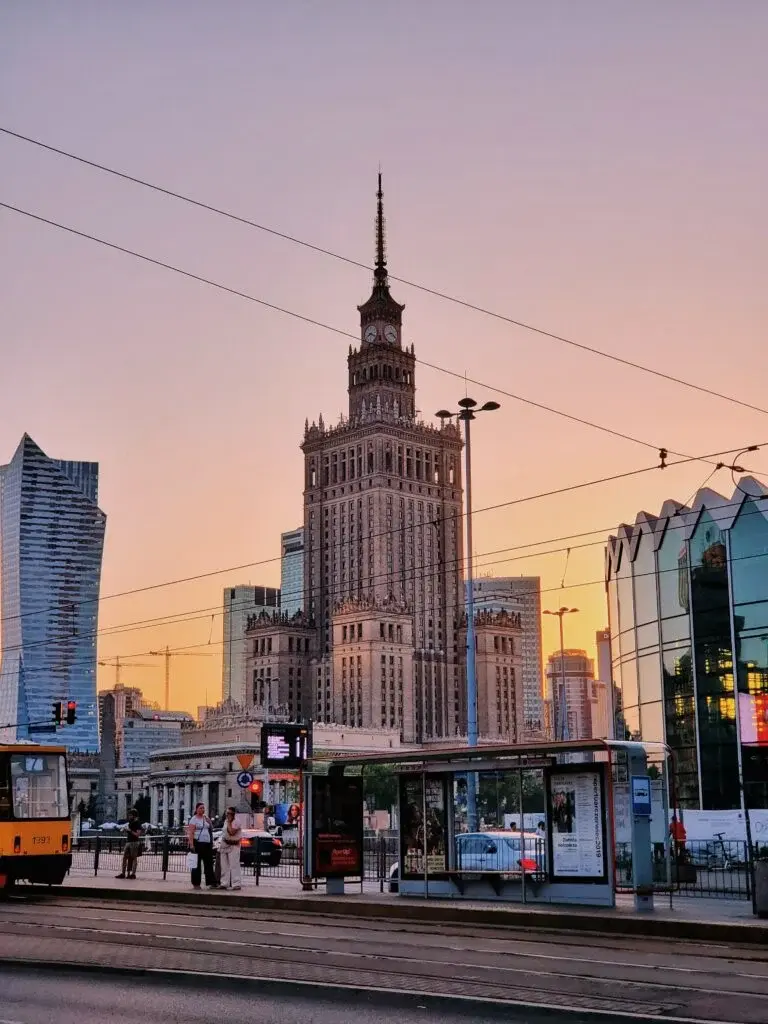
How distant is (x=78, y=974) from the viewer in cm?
1623

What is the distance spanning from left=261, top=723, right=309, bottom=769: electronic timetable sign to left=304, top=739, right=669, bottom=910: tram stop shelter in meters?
3.45

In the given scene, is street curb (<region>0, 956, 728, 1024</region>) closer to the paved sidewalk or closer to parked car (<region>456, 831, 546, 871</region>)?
the paved sidewalk

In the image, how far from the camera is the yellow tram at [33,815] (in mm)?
30297

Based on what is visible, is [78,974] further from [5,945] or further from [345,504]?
[345,504]

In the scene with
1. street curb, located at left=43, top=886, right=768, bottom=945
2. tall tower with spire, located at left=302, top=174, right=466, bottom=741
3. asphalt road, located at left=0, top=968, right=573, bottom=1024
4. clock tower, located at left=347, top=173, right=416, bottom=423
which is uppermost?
clock tower, located at left=347, top=173, right=416, bottom=423

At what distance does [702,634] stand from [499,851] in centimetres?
2618

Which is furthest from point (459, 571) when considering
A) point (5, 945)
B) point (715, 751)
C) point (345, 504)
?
point (5, 945)

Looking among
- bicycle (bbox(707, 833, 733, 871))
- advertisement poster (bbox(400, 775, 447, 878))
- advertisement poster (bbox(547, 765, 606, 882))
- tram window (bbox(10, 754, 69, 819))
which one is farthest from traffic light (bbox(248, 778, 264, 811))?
advertisement poster (bbox(547, 765, 606, 882))

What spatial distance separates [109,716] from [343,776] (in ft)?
555

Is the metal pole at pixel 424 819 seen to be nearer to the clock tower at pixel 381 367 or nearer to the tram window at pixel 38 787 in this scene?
the tram window at pixel 38 787

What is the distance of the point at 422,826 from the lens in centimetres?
2794

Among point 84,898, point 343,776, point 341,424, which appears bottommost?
point 84,898

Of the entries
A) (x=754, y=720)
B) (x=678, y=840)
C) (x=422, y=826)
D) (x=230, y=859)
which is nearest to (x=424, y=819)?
(x=422, y=826)

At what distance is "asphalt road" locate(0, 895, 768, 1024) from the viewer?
529 inches
